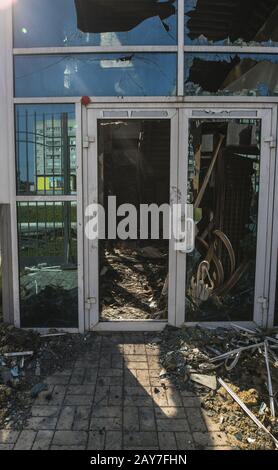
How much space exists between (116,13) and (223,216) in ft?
7.34

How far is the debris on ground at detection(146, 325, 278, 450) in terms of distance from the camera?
2584 millimetres

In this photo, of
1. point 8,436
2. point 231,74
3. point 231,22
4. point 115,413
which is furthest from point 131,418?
point 231,22

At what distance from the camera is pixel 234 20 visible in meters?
3.61

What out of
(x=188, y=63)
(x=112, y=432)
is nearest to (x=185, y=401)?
(x=112, y=432)

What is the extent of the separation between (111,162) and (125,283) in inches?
64.4

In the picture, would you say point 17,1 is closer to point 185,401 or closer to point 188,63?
point 188,63

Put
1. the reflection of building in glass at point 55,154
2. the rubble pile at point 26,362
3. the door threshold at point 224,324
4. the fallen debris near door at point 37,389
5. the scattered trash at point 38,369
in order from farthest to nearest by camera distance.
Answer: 1. the door threshold at point 224,324
2. the reflection of building in glass at point 55,154
3. the scattered trash at point 38,369
4. the fallen debris near door at point 37,389
5. the rubble pile at point 26,362

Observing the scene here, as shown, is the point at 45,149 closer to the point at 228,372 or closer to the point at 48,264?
the point at 48,264

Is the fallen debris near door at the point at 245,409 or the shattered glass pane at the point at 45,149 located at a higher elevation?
the shattered glass pane at the point at 45,149

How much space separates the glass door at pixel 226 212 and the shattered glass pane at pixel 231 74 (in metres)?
0.19

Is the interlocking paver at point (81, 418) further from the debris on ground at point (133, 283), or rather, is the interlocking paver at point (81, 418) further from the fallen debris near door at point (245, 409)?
the debris on ground at point (133, 283)

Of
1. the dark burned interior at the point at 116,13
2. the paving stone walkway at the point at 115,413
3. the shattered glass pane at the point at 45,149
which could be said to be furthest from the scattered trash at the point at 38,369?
the dark burned interior at the point at 116,13

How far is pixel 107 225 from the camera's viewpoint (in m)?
3.96

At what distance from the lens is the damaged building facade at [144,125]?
141 inches
